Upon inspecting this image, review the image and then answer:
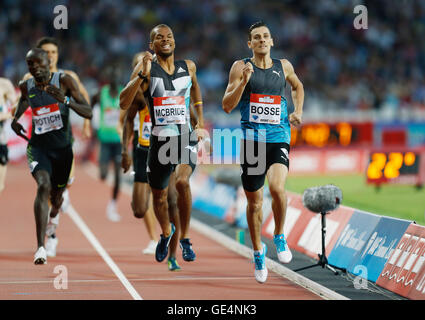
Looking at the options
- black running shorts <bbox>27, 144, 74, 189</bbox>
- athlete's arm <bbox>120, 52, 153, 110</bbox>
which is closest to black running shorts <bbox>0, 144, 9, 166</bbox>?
black running shorts <bbox>27, 144, 74, 189</bbox>

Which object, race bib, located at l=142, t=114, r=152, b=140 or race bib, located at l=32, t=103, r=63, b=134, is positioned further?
race bib, located at l=142, t=114, r=152, b=140

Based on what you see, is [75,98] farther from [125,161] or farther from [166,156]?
[166,156]

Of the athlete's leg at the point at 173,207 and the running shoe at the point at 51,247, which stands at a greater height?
the athlete's leg at the point at 173,207

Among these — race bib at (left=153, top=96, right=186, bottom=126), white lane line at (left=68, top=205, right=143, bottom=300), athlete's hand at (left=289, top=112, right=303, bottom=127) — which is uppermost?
race bib at (left=153, top=96, right=186, bottom=126)

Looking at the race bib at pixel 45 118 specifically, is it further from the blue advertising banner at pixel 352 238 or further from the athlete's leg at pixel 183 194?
the blue advertising banner at pixel 352 238

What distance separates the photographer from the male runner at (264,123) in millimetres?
8742

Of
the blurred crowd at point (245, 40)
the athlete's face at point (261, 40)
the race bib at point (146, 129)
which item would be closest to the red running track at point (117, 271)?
the race bib at point (146, 129)

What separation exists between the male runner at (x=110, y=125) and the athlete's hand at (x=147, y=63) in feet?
19.0

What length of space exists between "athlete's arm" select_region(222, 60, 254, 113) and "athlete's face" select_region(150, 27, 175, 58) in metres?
0.77

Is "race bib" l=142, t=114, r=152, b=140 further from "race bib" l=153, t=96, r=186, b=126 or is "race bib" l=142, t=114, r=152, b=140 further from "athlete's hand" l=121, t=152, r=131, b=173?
"race bib" l=153, t=96, r=186, b=126

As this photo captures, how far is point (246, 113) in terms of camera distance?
8914mm

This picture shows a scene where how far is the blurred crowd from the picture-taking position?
3108cm
